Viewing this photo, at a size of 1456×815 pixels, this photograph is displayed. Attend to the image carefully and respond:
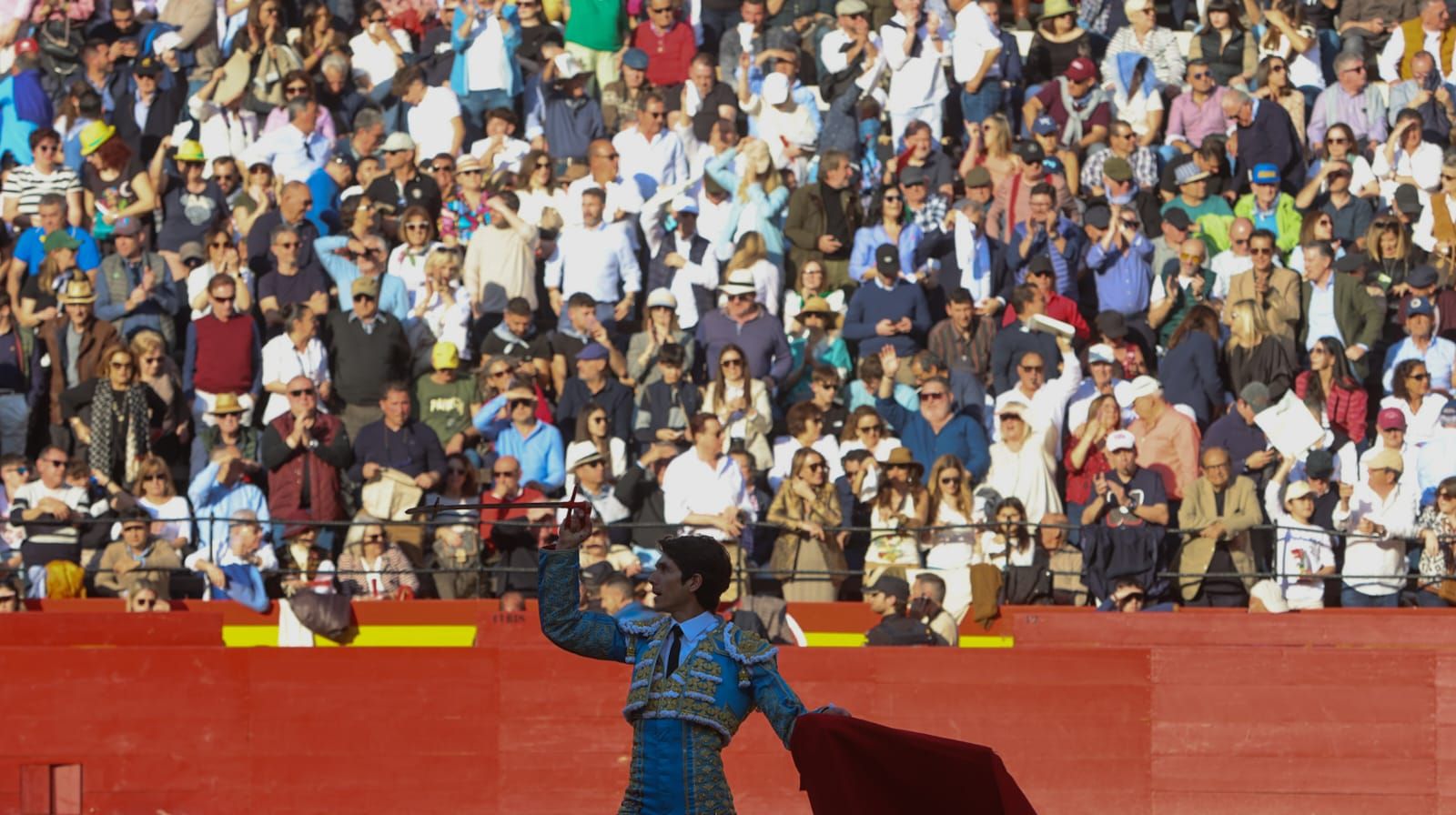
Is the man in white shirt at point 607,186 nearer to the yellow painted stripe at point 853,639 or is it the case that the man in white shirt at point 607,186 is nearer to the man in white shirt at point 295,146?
the man in white shirt at point 295,146

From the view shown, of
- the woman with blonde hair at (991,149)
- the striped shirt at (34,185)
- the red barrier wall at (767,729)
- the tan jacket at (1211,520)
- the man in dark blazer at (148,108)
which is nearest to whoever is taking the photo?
the red barrier wall at (767,729)

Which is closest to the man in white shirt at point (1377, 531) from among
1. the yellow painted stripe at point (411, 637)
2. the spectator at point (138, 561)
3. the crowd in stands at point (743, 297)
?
the crowd in stands at point (743, 297)

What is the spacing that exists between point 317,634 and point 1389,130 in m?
6.68

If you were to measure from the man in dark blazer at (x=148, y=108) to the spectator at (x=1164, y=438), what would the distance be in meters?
6.37

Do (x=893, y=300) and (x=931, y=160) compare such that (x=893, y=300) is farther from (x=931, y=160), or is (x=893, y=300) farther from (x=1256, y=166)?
(x=1256, y=166)

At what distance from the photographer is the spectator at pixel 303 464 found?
1242 cm

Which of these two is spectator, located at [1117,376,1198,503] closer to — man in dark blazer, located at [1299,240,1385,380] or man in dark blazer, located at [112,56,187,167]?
man in dark blazer, located at [1299,240,1385,380]

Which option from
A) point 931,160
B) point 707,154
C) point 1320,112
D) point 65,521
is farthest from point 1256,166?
point 65,521

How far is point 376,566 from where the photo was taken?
12109mm

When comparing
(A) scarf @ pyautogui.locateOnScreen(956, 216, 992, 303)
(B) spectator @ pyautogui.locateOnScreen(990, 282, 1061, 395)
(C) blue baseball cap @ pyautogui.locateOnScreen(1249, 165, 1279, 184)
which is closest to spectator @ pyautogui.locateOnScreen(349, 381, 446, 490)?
(B) spectator @ pyautogui.locateOnScreen(990, 282, 1061, 395)

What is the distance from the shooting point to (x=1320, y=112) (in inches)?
574

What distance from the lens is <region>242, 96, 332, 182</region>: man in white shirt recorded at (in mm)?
14938

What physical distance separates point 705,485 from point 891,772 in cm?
617

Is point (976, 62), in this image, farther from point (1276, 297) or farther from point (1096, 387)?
point (1096, 387)
